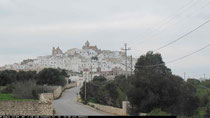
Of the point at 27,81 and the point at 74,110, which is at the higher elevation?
the point at 27,81

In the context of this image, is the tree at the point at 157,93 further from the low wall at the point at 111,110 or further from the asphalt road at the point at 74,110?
the asphalt road at the point at 74,110

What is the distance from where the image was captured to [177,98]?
3203 cm

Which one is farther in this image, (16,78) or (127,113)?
(16,78)

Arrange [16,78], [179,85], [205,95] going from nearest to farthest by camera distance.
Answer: [179,85]
[205,95]
[16,78]

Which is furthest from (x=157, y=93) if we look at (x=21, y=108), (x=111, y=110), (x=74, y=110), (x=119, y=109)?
(x=74, y=110)

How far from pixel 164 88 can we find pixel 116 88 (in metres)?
17.2

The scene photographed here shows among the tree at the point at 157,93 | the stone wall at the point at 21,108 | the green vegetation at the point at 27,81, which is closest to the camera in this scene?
the stone wall at the point at 21,108

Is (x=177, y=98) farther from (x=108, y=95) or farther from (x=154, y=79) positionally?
(x=108, y=95)

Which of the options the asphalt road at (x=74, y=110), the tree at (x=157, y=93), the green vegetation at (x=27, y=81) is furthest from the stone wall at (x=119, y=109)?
the green vegetation at (x=27, y=81)

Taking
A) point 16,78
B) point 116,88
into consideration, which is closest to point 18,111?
point 116,88

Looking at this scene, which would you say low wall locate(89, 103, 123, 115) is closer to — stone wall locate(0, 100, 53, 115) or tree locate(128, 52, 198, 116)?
tree locate(128, 52, 198, 116)

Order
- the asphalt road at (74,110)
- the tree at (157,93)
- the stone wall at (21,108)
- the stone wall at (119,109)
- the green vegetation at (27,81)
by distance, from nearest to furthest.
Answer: the stone wall at (21,108) → the tree at (157,93) → the stone wall at (119,109) → the asphalt road at (74,110) → the green vegetation at (27,81)

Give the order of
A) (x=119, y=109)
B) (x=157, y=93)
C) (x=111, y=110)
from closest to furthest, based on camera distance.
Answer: (x=157, y=93) < (x=119, y=109) < (x=111, y=110)

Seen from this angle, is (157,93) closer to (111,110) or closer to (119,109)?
(119,109)
